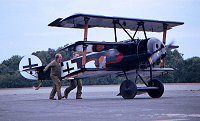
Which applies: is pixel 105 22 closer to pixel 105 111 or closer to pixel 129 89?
pixel 129 89

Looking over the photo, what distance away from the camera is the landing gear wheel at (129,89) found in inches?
523

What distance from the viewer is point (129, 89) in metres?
13.4

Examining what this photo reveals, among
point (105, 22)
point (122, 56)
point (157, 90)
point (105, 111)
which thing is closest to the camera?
point (105, 111)

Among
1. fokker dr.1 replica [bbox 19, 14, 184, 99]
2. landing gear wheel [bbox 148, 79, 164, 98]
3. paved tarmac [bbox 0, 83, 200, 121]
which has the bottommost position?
landing gear wheel [bbox 148, 79, 164, 98]

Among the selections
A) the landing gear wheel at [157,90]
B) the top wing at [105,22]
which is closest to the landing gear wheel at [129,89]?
the landing gear wheel at [157,90]

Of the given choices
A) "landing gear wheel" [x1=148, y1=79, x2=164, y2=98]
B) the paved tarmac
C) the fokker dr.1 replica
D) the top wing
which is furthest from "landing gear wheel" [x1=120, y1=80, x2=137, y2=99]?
the top wing

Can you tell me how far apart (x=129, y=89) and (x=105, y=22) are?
391 centimetres

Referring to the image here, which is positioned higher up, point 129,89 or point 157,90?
point 129,89

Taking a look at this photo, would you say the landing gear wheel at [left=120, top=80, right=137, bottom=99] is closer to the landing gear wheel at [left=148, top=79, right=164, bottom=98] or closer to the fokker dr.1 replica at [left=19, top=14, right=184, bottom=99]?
the fokker dr.1 replica at [left=19, top=14, right=184, bottom=99]

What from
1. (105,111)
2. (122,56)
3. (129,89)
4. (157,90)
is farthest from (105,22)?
(105,111)

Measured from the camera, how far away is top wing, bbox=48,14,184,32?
14.7 metres

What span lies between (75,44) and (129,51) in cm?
221

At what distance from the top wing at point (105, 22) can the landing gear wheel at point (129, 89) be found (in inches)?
109

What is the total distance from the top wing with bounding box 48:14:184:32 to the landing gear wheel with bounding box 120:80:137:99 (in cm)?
277
